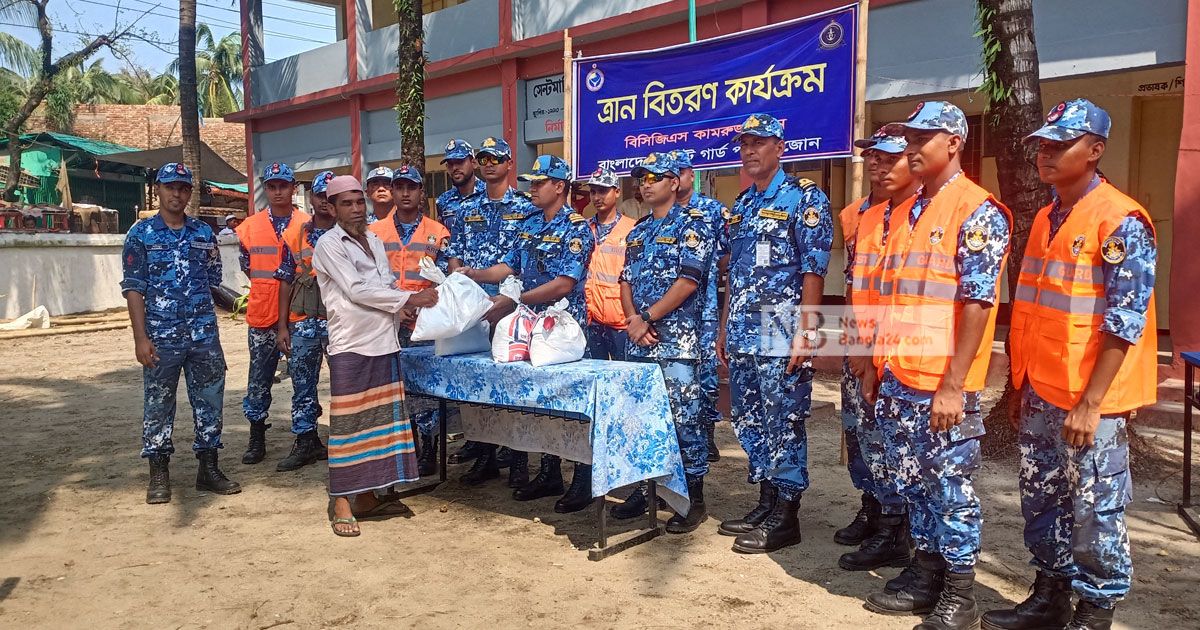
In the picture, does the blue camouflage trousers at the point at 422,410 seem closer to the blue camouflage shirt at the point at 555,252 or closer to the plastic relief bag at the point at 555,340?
the blue camouflage shirt at the point at 555,252

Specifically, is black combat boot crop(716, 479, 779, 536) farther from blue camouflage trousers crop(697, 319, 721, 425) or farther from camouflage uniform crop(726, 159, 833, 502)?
blue camouflage trousers crop(697, 319, 721, 425)

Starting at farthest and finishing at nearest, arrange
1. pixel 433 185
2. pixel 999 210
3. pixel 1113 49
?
pixel 433 185
pixel 1113 49
pixel 999 210

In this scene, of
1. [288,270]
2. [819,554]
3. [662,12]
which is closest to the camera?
[819,554]

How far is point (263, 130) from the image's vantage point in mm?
19750

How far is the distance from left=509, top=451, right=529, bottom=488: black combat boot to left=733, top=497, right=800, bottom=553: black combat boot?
1507mm

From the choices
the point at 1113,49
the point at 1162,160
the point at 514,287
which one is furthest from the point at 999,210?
the point at 1162,160

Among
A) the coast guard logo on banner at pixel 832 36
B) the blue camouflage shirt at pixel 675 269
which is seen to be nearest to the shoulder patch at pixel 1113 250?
the blue camouflage shirt at pixel 675 269

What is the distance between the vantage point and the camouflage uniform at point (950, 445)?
309cm

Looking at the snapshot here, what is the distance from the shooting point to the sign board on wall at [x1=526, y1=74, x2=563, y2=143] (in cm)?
1311

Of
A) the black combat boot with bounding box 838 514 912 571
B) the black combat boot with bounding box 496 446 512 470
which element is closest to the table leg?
the black combat boot with bounding box 838 514 912 571

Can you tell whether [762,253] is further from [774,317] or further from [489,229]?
[489,229]

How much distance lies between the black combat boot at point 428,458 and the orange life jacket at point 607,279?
1.42 m

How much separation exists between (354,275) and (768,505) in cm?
247

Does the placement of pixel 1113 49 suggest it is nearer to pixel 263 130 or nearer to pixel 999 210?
pixel 999 210
